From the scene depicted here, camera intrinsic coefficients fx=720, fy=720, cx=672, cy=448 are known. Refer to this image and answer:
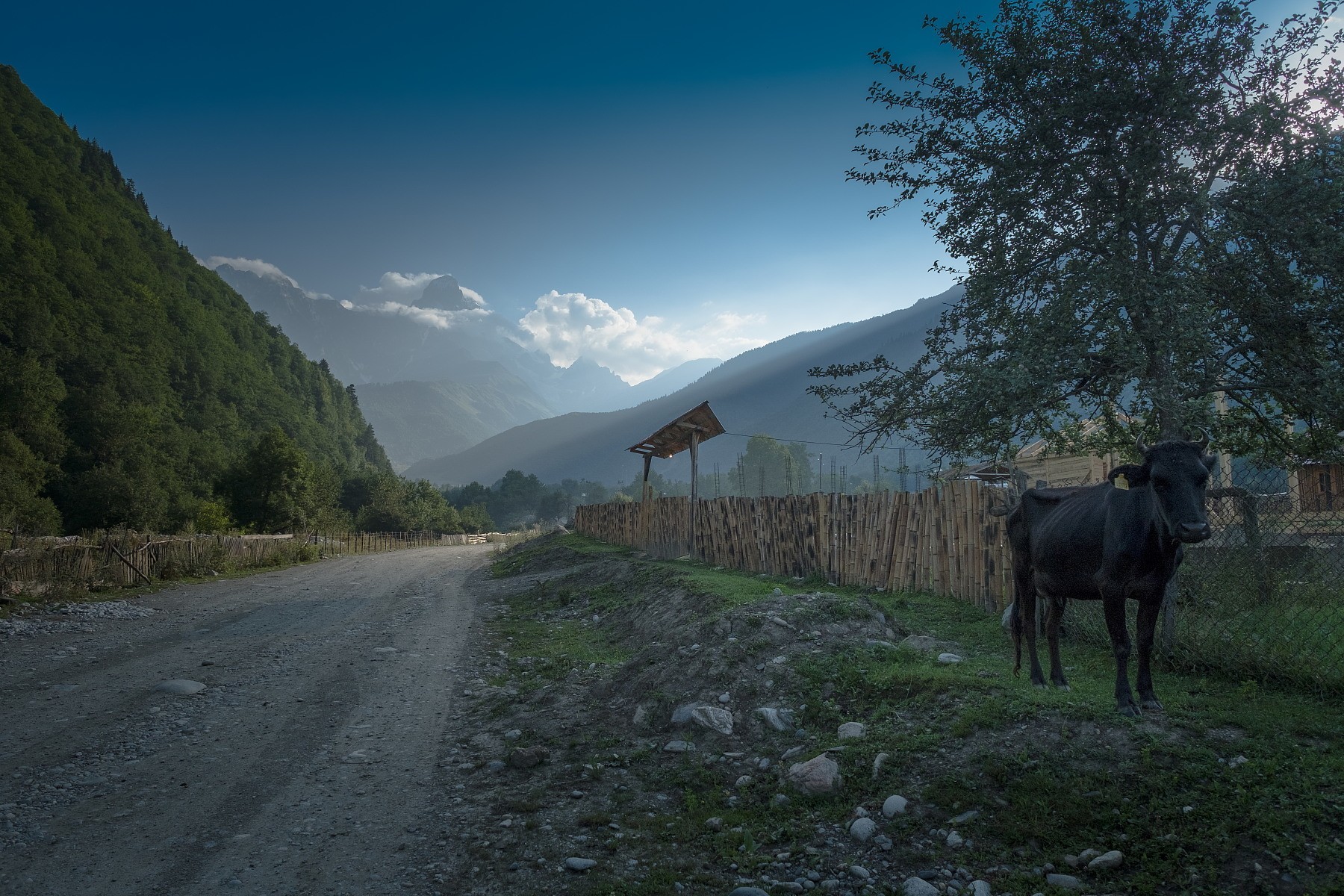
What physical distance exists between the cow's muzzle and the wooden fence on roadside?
1901cm

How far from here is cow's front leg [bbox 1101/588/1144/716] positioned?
4555 mm

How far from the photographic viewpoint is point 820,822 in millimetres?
4234

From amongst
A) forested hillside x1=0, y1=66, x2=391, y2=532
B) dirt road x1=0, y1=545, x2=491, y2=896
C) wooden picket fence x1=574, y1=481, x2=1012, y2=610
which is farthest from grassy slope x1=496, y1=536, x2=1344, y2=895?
forested hillside x1=0, y1=66, x2=391, y2=532

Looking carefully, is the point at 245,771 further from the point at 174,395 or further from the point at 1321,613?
the point at 174,395

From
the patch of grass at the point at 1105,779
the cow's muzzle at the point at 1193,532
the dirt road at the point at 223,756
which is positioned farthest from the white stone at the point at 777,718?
the cow's muzzle at the point at 1193,532

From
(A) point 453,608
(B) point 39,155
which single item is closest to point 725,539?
(A) point 453,608

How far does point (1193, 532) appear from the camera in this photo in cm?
401

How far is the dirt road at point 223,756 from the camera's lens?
3.86m

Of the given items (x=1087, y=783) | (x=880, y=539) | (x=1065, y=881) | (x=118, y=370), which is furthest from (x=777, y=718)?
(x=118, y=370)

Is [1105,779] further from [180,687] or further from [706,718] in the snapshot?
[180,687]

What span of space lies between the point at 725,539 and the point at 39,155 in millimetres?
87950

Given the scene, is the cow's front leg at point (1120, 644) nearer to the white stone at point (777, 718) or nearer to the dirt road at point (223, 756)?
the white stone at point (777, 718)

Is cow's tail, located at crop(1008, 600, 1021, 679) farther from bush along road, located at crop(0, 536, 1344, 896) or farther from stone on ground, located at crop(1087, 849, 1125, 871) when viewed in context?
stone on ground, located at crop(1087, 849, 1125, 871)

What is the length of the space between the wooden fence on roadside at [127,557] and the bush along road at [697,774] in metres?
8.22
